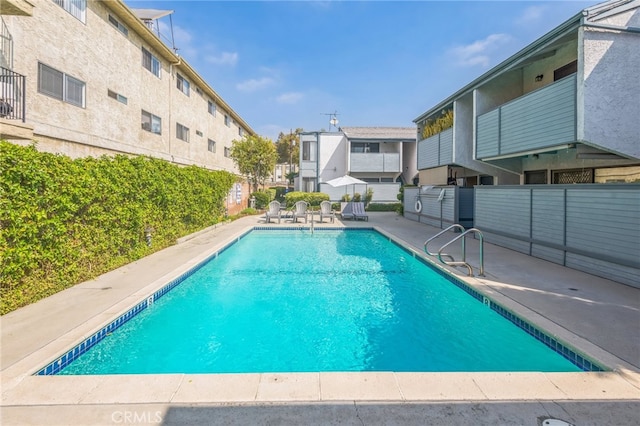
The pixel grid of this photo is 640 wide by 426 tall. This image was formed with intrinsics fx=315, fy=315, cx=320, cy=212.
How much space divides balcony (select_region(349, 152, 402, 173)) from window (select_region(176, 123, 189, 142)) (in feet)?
45.4

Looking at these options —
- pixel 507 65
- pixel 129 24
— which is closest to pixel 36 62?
pixel 129 24

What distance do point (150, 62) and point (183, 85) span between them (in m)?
3.60

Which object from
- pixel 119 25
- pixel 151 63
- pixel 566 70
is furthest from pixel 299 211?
pixel 566 70

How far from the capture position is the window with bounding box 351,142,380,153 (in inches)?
1133

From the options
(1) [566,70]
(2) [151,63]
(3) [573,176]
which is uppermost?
(2) [151,63]

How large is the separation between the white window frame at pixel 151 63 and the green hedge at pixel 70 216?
23.2 ft

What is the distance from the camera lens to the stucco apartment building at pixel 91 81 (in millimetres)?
7859

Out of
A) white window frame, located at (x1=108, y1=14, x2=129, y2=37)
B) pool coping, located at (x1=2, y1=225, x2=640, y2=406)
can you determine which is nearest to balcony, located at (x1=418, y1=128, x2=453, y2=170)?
pool coping, located at (x1=2, y1=225, x2=640, y2=406)

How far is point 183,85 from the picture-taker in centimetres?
1809

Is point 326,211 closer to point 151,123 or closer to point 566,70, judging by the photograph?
point 151,123

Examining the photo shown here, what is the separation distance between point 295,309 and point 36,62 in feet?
31.3

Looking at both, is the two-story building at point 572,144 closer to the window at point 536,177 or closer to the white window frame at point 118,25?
the window at point 536,177

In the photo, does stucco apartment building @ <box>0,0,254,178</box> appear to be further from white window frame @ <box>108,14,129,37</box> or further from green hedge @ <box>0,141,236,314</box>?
green hedge @ <box>0,141,236,314</box>

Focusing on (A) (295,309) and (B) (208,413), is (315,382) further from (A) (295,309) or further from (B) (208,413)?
(A) (295,309)
